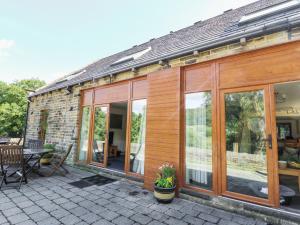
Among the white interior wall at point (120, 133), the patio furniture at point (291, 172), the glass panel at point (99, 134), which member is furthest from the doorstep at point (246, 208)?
the white interior wall at point (120, 133)

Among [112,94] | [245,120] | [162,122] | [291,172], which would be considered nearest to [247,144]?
[245,120]

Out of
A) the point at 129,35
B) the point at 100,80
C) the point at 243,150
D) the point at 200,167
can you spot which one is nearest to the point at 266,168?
the point at 243,150

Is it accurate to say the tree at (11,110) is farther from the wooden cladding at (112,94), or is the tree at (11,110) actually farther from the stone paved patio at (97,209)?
the stone paved patio at (97,209)

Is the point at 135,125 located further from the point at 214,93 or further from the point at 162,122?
the point at 214,93

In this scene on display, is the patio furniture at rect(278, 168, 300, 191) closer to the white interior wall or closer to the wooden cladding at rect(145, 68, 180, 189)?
the wooden cladding at rect(145, 68, 180, 189)

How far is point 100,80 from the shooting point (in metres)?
6.05

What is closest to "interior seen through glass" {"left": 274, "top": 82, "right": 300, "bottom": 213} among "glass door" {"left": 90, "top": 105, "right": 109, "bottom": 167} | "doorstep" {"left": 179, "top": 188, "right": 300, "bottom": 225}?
"doorstep" {"left": 179, "top": 188, "right": 300, "bottom": 225}

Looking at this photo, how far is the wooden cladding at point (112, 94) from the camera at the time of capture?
5.38 meters

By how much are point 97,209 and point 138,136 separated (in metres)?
2.19

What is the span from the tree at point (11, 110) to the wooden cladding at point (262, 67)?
1723 centimetres

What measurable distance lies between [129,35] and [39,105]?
5915mm

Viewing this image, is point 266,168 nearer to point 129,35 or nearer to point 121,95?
point 121,95

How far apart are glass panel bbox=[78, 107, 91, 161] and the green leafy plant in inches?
142

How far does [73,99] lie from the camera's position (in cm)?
688
